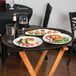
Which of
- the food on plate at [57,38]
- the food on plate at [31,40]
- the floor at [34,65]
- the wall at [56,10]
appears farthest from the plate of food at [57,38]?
the wall at [56,10]

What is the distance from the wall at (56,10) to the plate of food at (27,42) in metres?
1.51

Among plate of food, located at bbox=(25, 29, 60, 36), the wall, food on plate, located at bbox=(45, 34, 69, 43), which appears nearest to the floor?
the wall

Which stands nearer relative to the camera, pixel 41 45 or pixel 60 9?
pixel 41 45

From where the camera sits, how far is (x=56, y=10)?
10.7 feet

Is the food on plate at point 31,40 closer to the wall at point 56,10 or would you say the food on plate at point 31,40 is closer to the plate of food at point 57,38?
the plate of food at point 57,38

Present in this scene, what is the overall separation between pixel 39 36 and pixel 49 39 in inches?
6.8

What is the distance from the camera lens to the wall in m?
3.21

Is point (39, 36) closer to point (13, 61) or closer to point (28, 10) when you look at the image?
point (28, 10)

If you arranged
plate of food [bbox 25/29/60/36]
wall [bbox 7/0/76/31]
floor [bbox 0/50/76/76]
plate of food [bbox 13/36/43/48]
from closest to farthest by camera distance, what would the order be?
plate of food [bbox 13/36/43/48], plate of food [bbox 25/29/60/36], floor [bbox 0/50/76/76], wall [bbox 7/0/76/31]

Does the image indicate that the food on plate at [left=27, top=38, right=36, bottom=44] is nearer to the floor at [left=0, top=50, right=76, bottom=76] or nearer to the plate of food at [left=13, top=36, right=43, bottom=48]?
the plate of food at [left=13, top=36, right=43, bottom=48]

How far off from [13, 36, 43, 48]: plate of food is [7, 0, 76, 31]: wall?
1512 millimetres

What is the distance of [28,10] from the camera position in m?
2.76

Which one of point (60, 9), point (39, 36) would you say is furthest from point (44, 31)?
point (60, 9)

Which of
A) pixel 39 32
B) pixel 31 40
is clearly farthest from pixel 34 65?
pixel 31 40
